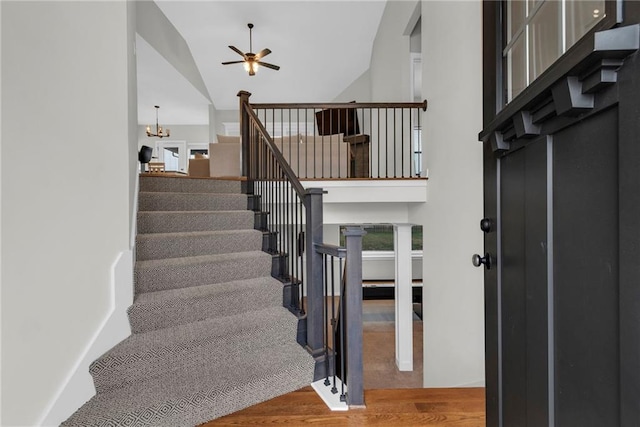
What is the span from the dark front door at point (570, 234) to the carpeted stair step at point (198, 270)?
6.02 feet

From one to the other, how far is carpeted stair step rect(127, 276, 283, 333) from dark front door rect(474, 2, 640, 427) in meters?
1.61

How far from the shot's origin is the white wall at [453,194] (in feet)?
7.83

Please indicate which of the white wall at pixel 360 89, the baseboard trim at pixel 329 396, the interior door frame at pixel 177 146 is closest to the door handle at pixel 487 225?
the baseboard trim at pixel 329 396

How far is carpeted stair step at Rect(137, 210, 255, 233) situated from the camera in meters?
2.60

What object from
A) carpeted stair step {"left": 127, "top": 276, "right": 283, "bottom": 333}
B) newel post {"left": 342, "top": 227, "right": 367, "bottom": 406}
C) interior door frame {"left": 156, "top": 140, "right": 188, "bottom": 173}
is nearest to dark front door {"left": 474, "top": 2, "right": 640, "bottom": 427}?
newel post {"left": 342, "top": 227, "right": 367, "bottom": 406}

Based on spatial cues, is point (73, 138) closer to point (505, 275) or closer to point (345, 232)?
point (345, 232)

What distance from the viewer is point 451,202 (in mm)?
2896

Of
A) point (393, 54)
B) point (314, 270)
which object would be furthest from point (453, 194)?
point (393, 54)

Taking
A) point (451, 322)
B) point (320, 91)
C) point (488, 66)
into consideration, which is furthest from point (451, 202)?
point (320, 91)

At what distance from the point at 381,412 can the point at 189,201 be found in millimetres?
2326

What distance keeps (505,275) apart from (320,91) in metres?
8.09

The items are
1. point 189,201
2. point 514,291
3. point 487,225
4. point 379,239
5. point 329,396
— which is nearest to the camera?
point 514,291

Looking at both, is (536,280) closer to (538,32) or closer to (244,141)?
(538,32)

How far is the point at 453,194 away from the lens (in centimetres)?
284
